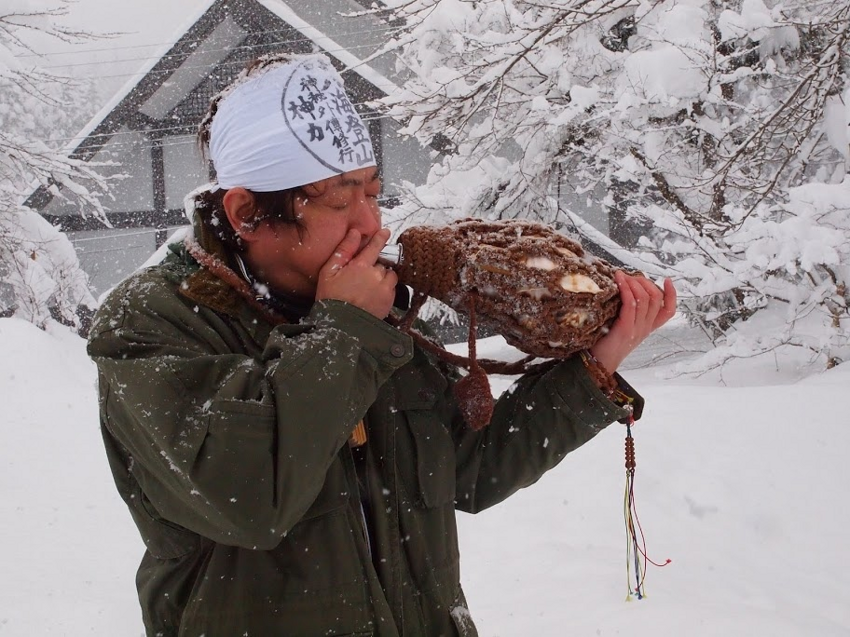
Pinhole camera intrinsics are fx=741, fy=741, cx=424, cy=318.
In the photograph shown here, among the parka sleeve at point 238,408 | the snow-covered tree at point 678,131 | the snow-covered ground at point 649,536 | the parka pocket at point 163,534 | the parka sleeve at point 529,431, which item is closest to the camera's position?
the parka sleeve at point 238,408

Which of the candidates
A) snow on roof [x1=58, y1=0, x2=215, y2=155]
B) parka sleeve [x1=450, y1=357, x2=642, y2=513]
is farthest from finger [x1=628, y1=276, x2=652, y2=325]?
snow on roof [x1=58, y1=0, x2=215, y2=155]

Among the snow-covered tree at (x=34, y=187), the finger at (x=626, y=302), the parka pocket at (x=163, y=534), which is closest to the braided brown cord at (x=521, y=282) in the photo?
the finger at (x=626, y=302)

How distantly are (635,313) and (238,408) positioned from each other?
0.80 m

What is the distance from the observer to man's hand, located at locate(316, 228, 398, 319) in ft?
4.24

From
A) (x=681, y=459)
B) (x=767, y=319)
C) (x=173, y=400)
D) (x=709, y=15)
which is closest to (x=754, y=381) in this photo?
(x=767, y=319)

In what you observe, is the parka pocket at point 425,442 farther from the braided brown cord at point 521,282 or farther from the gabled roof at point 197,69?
the gabled roof at point 197,69

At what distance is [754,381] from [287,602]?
652cm

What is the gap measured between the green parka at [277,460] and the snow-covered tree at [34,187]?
5.92m

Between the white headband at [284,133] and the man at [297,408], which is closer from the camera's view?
the man at [297,408]

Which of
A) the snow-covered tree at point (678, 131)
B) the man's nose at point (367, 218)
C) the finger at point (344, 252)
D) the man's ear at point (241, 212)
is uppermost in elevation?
the man's ear at point (241, 212)

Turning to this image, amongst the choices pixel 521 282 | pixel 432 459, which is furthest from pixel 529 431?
pixel 521 282

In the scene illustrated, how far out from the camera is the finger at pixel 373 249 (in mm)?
1344

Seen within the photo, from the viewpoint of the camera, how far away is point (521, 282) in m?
1.45

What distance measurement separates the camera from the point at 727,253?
6035 mm
